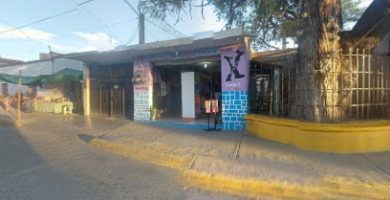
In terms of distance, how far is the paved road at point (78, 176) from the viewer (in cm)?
488

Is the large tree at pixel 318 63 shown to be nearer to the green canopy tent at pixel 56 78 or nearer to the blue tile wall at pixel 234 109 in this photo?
the blue tile wall at pixel 234 109

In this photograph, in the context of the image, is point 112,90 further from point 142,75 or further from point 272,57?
point 272,57

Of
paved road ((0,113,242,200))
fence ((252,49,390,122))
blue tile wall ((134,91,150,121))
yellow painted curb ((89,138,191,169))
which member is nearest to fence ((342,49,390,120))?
fence ((252,49,390,122))

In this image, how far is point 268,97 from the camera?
39.0 ft

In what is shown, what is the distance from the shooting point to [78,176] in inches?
230

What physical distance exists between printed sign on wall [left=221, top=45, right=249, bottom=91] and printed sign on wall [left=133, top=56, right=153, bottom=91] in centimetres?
388

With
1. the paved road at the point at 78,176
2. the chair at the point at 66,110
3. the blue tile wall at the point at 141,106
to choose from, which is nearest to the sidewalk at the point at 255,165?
the paved road at the point at 78,176

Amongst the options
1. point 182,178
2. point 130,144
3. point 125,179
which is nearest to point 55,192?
point 125,179

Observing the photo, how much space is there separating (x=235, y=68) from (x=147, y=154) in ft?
16.6

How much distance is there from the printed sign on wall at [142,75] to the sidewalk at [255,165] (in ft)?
13.5

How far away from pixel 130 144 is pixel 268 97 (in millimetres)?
5829

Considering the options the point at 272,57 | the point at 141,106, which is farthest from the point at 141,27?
the point at 272,57

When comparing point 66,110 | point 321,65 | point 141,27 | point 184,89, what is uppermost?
point 141,27

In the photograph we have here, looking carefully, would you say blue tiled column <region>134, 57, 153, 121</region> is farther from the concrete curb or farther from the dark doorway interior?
the concrete curb
